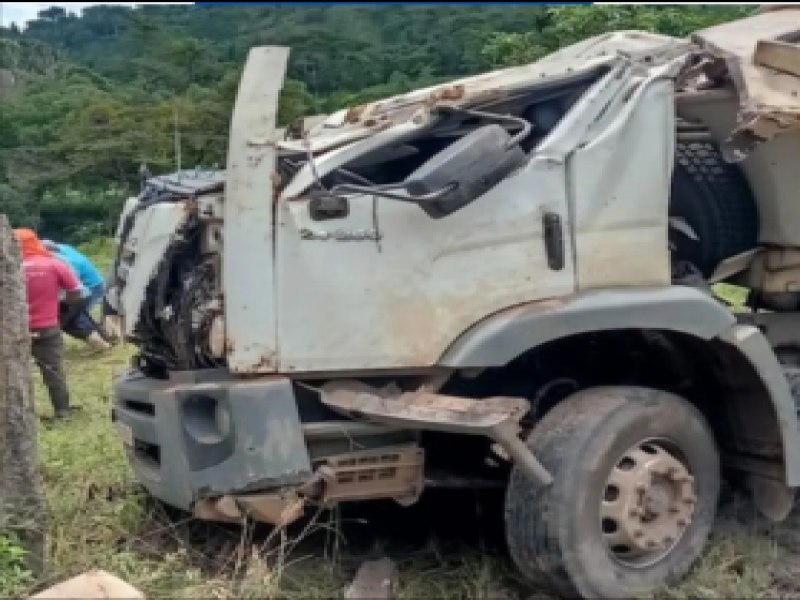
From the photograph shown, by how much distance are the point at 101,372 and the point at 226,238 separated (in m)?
6.56

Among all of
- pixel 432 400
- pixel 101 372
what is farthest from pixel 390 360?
pixel 101 372

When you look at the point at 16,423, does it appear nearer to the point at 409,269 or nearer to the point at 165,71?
the point at 409,269

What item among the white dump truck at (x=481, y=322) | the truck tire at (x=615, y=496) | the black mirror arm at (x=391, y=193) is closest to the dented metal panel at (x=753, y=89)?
the white dump truck at (x=481, y=322)

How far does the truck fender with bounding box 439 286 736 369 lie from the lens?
4168 millimetres

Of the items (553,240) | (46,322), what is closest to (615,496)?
(553,240)

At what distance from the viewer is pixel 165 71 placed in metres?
44.6


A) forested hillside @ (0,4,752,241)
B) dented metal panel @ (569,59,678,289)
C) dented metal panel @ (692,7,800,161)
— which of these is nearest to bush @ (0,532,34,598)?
dented metal panel @ (569,59,678,289)

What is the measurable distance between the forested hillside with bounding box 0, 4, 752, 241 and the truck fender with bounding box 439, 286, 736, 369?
1703 centimetres

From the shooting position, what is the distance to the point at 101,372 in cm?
1029

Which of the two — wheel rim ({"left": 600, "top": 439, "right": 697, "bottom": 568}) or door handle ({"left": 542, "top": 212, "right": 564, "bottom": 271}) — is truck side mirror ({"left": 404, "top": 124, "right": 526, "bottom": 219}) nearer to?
door handle ({"left": 542, "top": 212, "right": 564, "bottom": 271})

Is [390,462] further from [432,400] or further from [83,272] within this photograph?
[83,272]

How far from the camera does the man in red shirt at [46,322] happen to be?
8.41 meters

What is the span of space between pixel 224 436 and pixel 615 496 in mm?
1320

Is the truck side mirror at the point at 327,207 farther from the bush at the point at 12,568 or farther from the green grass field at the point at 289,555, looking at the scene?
the bush at the point at 12,568
